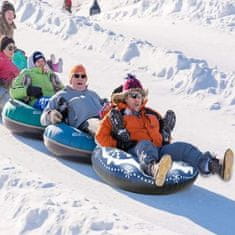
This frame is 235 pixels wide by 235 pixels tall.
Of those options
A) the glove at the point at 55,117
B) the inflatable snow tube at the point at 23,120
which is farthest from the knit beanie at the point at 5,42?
the glove at the point at 55,117

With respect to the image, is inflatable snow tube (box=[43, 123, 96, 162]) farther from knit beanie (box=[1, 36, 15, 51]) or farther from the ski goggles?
knit beanie (box=[1, 36, 15, 51])

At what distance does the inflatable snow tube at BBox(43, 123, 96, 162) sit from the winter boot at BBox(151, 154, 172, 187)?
4.23 ft

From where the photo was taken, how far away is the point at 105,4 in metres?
31.2

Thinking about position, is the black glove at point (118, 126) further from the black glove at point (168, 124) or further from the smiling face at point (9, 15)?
the smiling face at point (9, 15)

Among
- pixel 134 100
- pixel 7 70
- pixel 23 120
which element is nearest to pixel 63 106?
pixel 23 120

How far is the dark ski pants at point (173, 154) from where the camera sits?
6.49 meters

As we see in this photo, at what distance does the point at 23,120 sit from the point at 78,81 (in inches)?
35.3

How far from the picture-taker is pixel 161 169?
20.0 ft

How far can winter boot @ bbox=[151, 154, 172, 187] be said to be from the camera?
604cm

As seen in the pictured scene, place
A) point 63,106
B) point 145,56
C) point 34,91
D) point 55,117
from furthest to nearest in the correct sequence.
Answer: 1. point 145,56
2. point 34,91
3. point 63,106
4. point 55,117

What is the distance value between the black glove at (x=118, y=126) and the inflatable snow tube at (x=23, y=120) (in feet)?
5.37

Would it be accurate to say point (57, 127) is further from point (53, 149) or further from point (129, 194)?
point (129, 194)

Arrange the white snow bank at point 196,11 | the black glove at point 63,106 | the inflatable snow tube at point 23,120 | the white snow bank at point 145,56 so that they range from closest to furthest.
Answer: the black glove at point 63,106
the inflatable snow tube at point 23,120
the white snow bank at point 145,56
the white snow bank at point 196,11

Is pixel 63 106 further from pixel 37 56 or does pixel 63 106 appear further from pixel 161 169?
pixel 161 169
